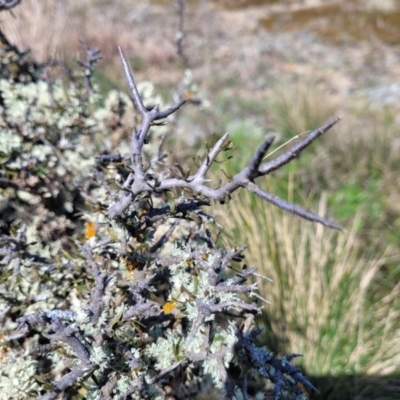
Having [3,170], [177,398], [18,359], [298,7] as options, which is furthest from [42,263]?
[298,7]

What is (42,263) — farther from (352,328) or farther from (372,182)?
(372,182)

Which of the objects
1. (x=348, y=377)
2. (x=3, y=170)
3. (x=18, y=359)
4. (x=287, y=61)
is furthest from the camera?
(x=287, y=61)

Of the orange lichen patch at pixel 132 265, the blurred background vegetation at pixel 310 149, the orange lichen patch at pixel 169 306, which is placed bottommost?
the orange lichen patch at pixel 169 306

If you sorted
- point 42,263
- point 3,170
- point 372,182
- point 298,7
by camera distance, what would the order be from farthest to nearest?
point 298,7 < point 372,182 < point 3,170 < point 42,263

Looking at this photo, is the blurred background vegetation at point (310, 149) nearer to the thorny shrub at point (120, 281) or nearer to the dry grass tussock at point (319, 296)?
the dry grass tussock at point (319, 296)

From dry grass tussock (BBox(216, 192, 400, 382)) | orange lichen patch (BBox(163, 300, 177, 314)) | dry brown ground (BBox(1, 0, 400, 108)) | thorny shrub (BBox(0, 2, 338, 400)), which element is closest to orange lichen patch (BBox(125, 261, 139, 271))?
thorny shrub (BBox(0, 2, 338, 400))

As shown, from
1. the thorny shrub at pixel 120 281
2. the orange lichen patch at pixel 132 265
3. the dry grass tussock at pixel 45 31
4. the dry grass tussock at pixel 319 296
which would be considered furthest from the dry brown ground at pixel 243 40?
the orange lichen patch at pixel 132 265

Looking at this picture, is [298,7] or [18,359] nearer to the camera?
[18,359]
